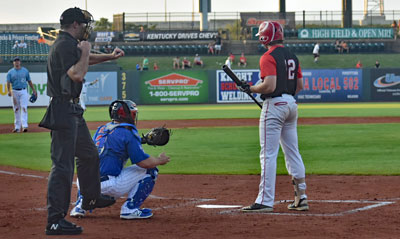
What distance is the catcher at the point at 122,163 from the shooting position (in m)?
6.87

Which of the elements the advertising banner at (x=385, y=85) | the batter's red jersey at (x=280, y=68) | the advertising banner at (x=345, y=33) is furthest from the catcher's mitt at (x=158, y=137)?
the advertising banner at (x=345, y=33)

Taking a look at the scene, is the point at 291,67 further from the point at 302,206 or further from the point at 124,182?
the point at 124,182

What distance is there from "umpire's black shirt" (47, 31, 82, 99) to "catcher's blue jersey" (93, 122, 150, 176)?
0.84 metres

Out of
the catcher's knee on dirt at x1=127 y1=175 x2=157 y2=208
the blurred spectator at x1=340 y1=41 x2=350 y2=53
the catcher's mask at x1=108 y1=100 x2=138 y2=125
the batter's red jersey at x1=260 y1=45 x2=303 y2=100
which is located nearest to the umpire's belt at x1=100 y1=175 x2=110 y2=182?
the catcher's knee on dirt at x1=127 y1=175 x2=157 y2=208

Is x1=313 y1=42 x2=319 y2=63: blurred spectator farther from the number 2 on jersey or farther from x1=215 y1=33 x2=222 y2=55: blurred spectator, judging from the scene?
the number 2 on jersey

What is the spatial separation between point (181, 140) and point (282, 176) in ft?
21.9

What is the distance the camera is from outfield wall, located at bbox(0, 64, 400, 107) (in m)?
38.7

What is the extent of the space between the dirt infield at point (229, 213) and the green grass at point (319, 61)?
3881 centimetres

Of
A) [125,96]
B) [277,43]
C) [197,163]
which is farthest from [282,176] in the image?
[125,96]

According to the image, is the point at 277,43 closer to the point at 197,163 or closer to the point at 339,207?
the point at 339,207

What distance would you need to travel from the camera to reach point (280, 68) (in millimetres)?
7262

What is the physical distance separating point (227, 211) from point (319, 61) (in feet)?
148

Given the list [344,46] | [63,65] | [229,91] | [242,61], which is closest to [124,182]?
[63,65]

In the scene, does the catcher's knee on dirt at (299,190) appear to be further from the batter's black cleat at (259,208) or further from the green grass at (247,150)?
the green grass at (247,150)
